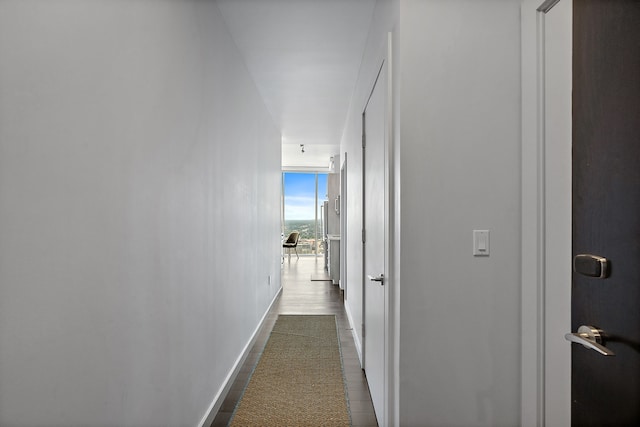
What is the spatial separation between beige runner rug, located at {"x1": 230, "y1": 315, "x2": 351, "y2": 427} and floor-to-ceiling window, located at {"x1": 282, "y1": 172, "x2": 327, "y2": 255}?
26.0 ft

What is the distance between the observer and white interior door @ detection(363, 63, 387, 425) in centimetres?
Answer: 210

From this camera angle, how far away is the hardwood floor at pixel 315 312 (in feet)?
7.84

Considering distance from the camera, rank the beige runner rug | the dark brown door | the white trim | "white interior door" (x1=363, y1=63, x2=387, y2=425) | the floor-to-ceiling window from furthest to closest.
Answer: the floor-to-ceiling window
the beige runner rug
"white interior door" (x1=363, y1=63, x2=387, y2=425)
the white trim
the dark brown door

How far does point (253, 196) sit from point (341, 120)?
7.22 ft

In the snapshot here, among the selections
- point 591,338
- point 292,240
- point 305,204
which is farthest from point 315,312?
point 305,204

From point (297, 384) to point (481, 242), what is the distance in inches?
72.0

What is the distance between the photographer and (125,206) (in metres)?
1.26

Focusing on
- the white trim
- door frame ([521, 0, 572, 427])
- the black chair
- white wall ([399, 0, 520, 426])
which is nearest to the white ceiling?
the white trim

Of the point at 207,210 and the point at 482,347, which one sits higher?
the point at 207,210

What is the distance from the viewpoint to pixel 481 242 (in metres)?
1.64

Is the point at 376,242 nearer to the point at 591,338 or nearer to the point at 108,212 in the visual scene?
the point at 591,338

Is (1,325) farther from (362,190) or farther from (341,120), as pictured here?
(341,120)

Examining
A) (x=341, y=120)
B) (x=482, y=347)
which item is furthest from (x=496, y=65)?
(x=341, y=120)

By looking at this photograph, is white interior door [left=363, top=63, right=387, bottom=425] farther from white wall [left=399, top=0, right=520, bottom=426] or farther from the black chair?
the black chair
